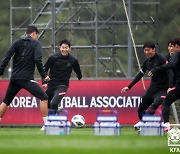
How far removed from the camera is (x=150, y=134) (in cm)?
1950

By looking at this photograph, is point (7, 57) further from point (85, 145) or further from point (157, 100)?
point (85, 145)

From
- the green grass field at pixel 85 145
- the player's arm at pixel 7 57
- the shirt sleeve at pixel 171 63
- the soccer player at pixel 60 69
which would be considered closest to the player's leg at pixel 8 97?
the player's arm at pixel 7 57

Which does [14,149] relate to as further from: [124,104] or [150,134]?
[124,104]

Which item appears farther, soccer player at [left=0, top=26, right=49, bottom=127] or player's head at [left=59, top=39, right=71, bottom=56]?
player's head at [left=59, top=39, right=71, bottom=56]

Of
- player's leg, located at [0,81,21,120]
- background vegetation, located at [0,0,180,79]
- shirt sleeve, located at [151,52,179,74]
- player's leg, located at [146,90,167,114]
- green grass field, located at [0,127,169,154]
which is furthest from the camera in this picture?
background vegetation, located at [0,0,180,79]

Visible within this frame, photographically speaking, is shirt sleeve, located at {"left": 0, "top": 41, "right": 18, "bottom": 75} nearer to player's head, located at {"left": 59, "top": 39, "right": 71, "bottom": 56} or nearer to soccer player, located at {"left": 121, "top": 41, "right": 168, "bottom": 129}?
player's head, located at {"left": 59, "top": 39, "right": 71, "bottom": 56}

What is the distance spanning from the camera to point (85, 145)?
1622 cm

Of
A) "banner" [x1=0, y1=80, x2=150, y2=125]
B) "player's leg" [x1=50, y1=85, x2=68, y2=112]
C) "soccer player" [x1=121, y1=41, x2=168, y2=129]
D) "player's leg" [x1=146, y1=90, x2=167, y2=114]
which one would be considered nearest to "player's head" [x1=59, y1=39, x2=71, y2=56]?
"player's leg" [x1=50, y1=85, x2=68, y2=112]

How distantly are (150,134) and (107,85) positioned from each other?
822cm

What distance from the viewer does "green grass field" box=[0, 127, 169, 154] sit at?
15070 mm

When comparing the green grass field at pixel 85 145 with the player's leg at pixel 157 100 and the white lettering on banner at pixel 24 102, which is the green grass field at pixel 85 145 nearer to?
the player's leg at pixel 157 100

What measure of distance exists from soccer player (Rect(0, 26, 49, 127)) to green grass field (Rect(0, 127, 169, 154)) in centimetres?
238

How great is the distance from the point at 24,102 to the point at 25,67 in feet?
21.0

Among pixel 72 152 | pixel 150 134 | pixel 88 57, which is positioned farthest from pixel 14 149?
pixel 88 57
